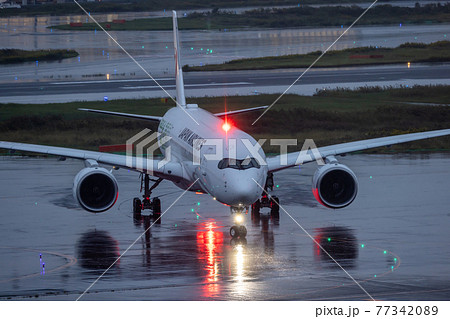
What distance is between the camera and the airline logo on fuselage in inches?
1251

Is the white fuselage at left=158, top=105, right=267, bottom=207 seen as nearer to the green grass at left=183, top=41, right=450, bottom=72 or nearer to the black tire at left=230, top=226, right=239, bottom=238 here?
the black tire at left=230, top=226, right=239, bottom=238

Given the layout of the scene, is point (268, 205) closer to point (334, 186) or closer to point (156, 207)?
point (334, 186)

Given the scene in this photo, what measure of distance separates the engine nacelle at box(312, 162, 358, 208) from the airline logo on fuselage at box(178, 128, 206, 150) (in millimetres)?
4613

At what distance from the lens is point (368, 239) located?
29.3m

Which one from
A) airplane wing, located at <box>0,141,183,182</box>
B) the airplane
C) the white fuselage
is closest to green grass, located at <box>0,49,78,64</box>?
the airplane

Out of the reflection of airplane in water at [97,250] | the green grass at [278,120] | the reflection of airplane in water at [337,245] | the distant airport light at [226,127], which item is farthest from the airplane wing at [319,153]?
the green grass at [278,120]

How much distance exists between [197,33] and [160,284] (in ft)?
471

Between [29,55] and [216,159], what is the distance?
Answer: 310 ft

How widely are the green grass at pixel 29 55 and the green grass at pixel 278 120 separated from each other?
165 feet

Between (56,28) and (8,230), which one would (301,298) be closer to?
(8,230)

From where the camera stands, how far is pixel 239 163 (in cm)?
2856

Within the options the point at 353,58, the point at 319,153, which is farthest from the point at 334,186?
the point at 353,58

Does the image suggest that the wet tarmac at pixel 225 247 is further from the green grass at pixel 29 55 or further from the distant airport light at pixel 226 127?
the green grass at pixel 29 55

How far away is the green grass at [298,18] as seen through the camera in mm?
176875
